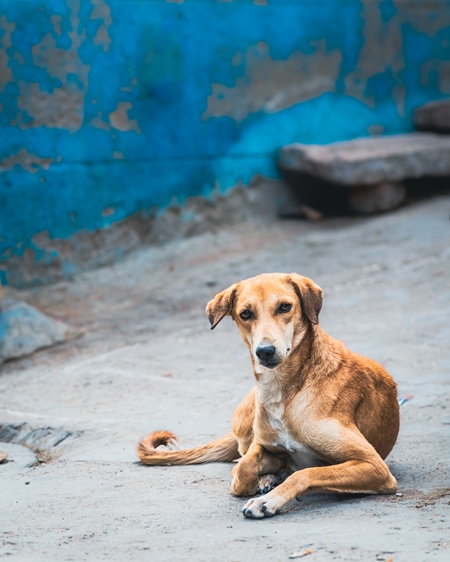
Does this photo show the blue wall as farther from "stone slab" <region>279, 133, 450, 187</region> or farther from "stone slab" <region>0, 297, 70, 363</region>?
"stone slab" <region>0, 297, 70, 363</region>

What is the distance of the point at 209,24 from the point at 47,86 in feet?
8.41

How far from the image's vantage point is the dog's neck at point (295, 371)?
14.3 feet

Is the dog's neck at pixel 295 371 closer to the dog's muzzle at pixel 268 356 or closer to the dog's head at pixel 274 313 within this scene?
the dog's head at pixel 274 313

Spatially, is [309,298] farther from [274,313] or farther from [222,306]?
[222,306]

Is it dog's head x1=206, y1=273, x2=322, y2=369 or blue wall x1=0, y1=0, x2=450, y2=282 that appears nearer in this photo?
dog's head x1=206, y1=273, x2=322, y2=369

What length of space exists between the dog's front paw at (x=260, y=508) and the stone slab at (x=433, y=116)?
32.0ft

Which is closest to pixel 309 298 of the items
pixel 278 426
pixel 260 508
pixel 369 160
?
pixel 278 426

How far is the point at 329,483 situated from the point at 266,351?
2.20 feet

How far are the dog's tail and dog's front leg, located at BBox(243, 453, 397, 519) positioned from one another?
1.03 m

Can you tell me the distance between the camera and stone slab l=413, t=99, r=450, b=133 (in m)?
12.6

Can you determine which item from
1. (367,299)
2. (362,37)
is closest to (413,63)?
(362,37)

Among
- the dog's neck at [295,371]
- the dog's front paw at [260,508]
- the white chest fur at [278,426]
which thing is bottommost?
the dog's front paw at [260,508]

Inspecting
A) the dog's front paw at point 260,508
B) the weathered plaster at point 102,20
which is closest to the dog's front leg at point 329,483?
the dog's front paw at point 260,508

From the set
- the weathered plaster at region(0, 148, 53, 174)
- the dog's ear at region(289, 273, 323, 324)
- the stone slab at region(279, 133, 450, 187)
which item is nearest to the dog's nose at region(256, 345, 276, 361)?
the dog's ear at region(289, 273, 323, 324)
